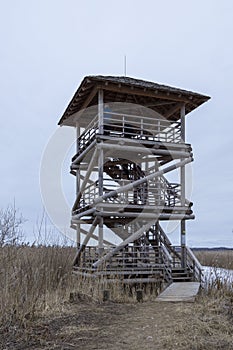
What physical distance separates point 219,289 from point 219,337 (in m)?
5.15

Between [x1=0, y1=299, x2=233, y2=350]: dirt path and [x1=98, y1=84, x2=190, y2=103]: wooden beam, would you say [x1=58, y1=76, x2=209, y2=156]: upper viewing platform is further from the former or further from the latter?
[x1=0, y1=299, x2=233, y2=350]: dirt path

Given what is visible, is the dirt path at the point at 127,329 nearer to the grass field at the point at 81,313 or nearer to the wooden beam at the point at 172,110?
the grass field at the point at 81,313

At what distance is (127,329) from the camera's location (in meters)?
8.05

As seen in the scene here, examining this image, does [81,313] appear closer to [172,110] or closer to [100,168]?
[100,168]

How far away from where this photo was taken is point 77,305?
404 inches

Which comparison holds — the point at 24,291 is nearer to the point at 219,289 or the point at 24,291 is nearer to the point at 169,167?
the point at 219,289

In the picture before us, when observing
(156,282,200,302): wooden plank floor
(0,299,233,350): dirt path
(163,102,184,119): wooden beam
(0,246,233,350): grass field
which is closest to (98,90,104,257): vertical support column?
(0,246,233,350): grass field

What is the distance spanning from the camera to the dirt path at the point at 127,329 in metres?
6.68

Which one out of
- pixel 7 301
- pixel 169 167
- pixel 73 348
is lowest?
pixel 73 348

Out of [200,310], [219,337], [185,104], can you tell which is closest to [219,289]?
[200,310]

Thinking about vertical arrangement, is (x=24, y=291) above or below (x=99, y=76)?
below

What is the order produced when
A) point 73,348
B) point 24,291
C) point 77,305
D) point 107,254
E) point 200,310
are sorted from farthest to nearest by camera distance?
point 107,254, point 77,305, point 200,310, point 24,291, point 73,348

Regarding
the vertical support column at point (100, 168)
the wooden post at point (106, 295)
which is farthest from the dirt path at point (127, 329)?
the vertical support column at point (100, 168)

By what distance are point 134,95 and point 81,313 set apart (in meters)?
9.62
